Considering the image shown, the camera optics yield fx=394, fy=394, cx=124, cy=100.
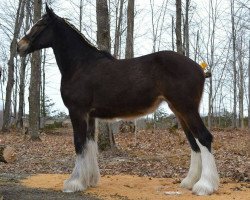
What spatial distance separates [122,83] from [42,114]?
1100 inches

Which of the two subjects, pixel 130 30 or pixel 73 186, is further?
pixel 130 30

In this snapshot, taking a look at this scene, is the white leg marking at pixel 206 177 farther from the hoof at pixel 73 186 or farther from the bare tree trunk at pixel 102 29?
the bare tree trunk at pixel 102 29

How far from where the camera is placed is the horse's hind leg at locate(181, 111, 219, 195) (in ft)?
20.4

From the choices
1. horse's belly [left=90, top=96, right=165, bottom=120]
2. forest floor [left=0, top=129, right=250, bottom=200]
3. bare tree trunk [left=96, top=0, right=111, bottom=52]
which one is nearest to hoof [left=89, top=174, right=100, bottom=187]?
forest floor [left=0, top=129, right=250, bottom=200]

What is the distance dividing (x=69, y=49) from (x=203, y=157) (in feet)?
10.2

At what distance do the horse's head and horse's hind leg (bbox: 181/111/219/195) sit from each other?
2.92m

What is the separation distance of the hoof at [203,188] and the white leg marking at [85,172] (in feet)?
5.88

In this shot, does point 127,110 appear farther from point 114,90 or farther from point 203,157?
point 203,157

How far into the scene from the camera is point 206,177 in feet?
20.6

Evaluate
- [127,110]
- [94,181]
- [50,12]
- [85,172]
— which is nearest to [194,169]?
[127,110]

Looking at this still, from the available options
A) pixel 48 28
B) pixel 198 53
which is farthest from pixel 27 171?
pixel 198 53

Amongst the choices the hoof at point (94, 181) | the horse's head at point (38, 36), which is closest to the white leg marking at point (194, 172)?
the hoof at point (94, 181)

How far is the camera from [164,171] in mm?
9086

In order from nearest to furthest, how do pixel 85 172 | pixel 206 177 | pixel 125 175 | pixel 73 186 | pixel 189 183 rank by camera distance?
pixel 206 177 → pixel 73 186 → pixel 85 172 → pixel 189 183 → pixel 125 175
